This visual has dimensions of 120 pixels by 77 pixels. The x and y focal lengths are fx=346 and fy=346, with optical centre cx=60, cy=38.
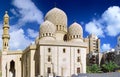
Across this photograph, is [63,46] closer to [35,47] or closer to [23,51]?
[35,47]

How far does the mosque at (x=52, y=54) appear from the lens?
54.8 meters

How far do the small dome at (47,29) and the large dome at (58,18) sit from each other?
6.96ft

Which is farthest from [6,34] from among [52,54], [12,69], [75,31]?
[52,54]

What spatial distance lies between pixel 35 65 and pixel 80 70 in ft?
24.4

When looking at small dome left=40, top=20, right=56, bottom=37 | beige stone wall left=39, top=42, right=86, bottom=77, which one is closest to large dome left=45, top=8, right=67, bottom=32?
small dome left=40, top=20, right=56, bottom=37

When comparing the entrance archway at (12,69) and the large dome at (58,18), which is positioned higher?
the large dome at (58,18)

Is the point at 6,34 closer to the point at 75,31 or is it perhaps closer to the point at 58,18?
the point at 58,18

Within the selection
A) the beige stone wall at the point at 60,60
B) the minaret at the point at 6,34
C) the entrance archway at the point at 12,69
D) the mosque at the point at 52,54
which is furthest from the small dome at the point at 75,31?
the minaret at the point at 6,34

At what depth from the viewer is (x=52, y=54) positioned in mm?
54906

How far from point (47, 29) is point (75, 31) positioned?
17.2 feet

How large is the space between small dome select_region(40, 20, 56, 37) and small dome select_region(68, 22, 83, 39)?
3.39 metres

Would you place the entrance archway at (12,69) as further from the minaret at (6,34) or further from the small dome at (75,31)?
the small dome at (75,31)

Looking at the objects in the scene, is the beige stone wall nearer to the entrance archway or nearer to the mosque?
the mosque

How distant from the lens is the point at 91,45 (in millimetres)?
123062
